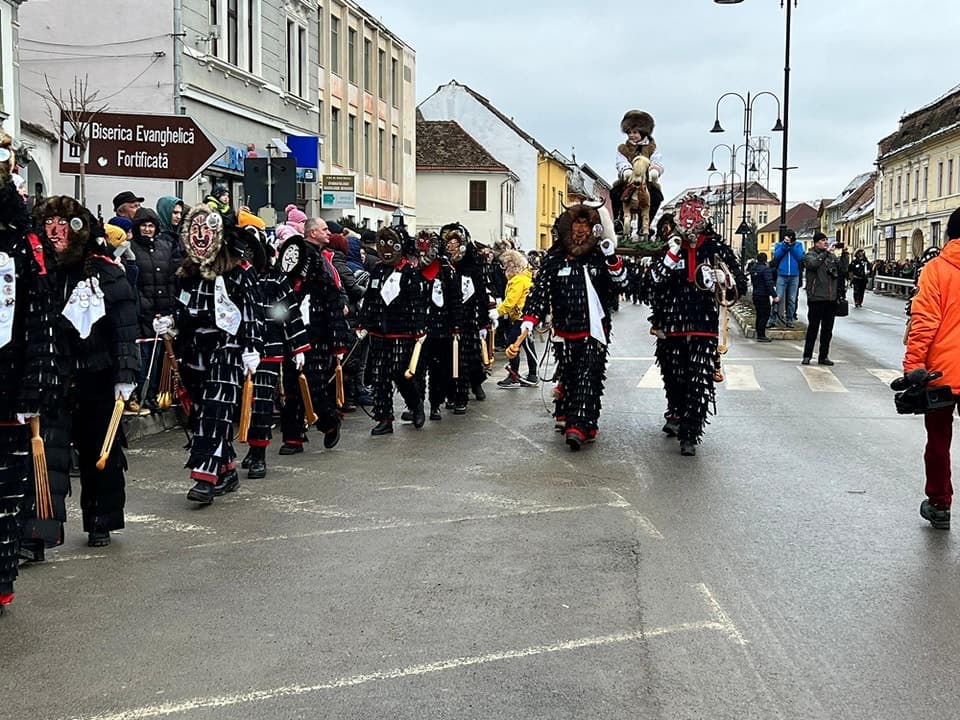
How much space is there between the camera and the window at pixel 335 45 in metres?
39.5

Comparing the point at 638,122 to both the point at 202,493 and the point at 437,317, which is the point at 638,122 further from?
the point at 202,493

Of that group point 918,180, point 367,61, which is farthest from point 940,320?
point 918,180

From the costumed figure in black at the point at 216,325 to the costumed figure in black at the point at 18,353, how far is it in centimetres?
210

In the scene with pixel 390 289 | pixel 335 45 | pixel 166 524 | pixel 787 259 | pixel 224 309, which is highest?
pixel 335 45

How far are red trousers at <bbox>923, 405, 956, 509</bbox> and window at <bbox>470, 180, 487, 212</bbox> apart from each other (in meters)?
60.6

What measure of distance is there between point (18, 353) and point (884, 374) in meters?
13.5

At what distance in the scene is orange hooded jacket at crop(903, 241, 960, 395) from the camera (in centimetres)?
666

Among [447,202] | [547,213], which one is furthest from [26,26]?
[547,213]

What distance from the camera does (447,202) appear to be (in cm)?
6725

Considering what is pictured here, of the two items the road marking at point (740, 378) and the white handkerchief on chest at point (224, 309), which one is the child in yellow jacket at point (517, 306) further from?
the white handkerchief on chest at point (224, 309)

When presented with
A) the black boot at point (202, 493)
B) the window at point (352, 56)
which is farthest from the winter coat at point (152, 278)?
the window at point (352, 56)

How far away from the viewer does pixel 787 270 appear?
2255cm

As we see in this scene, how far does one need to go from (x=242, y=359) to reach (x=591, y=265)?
369 centimetres

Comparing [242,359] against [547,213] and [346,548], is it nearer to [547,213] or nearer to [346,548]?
[346,548]
